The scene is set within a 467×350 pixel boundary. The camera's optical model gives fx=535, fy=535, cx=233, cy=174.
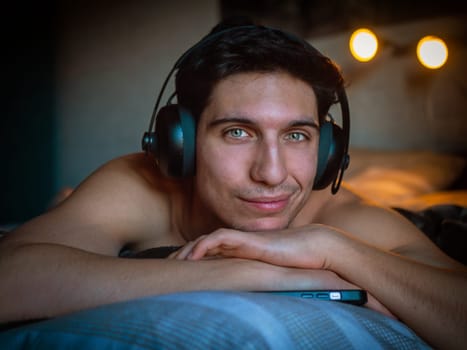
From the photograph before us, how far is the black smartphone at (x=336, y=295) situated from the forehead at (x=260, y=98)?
427 millimetres

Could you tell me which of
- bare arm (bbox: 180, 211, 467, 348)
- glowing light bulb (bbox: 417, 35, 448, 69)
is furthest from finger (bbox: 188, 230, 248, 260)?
glowing light bulb (bbox: 417, 35, 448, 69)

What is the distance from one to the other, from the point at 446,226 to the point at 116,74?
3.06m

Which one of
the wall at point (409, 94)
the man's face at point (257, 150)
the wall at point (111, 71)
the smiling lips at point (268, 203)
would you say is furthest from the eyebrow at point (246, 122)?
the wall at point (111, 71)

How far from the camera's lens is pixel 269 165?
3.61 feet

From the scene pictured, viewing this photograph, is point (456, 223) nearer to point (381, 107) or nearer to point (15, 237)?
point (15, 237)

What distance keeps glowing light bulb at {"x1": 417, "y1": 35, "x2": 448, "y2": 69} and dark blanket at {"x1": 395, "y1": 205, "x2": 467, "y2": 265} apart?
37.2 inches

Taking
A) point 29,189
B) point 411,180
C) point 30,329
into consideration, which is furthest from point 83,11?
point 30,329

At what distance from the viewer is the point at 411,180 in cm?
253

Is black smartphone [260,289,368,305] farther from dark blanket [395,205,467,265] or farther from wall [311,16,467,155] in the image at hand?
wall [311,16,467,155]

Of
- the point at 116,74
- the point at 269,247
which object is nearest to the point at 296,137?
the point at 269,247

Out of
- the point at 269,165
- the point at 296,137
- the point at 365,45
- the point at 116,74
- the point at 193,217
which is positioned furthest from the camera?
the point at 116,74

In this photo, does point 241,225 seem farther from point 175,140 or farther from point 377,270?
point 377,270

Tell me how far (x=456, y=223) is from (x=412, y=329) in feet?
2.10

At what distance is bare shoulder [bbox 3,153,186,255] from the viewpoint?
3.64ft
